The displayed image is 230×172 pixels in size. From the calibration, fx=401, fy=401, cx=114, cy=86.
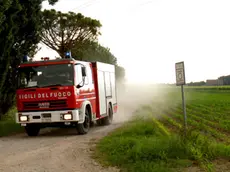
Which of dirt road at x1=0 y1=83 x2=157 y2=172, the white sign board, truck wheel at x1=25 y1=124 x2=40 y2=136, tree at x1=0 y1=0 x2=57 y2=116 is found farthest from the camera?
tree at x1=0 y1=0 x2=57 y2=116

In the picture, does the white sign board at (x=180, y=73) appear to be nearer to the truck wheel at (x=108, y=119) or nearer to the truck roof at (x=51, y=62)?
the truck roof at (x=51, y=62)

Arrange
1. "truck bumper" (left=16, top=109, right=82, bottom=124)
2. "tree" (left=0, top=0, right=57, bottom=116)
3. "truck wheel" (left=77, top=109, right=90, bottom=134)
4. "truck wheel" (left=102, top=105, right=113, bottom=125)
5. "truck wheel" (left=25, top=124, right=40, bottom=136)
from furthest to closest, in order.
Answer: "truck wheel" (left=102, top=105, right=113, bottom=125), "tree" (left=0, top=0, right=57, bottom=116), "truck wheel" (left=25, top=124, right=40, bottom=136), "truck wheel" (left=77, top=109, right=90, bottom=134), "truck bumper" (left=16, top=109, right=82, bottom=124)

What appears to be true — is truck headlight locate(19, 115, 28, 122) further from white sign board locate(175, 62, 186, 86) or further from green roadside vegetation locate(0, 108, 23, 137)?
white sign board locate(175, 62, 186, 86)

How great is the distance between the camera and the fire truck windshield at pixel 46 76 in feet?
45.1

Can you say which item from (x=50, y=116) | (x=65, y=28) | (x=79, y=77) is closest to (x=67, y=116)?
(x=50, y=116)

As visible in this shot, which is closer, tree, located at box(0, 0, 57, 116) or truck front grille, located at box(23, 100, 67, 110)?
truck front grille, located at box(23, 100, 67, 110)

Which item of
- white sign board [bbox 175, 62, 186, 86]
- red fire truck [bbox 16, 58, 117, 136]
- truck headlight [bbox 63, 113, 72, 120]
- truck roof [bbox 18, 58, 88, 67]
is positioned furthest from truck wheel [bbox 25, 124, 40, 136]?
white sign board [bbox 175, 62, 186, 86]

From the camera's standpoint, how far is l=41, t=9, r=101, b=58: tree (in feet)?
133

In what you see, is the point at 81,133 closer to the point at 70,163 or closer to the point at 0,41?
the point at 0,41

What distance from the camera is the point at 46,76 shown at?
14.0m

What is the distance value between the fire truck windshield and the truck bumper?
3.12 ft

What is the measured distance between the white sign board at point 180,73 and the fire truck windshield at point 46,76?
4.38m

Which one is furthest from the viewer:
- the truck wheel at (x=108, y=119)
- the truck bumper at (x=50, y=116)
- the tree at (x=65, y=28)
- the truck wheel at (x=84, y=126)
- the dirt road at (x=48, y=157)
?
the tree at (x=65, y=28)

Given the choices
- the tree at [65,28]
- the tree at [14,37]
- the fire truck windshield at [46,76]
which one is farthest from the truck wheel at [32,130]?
the tree at [65,28]
